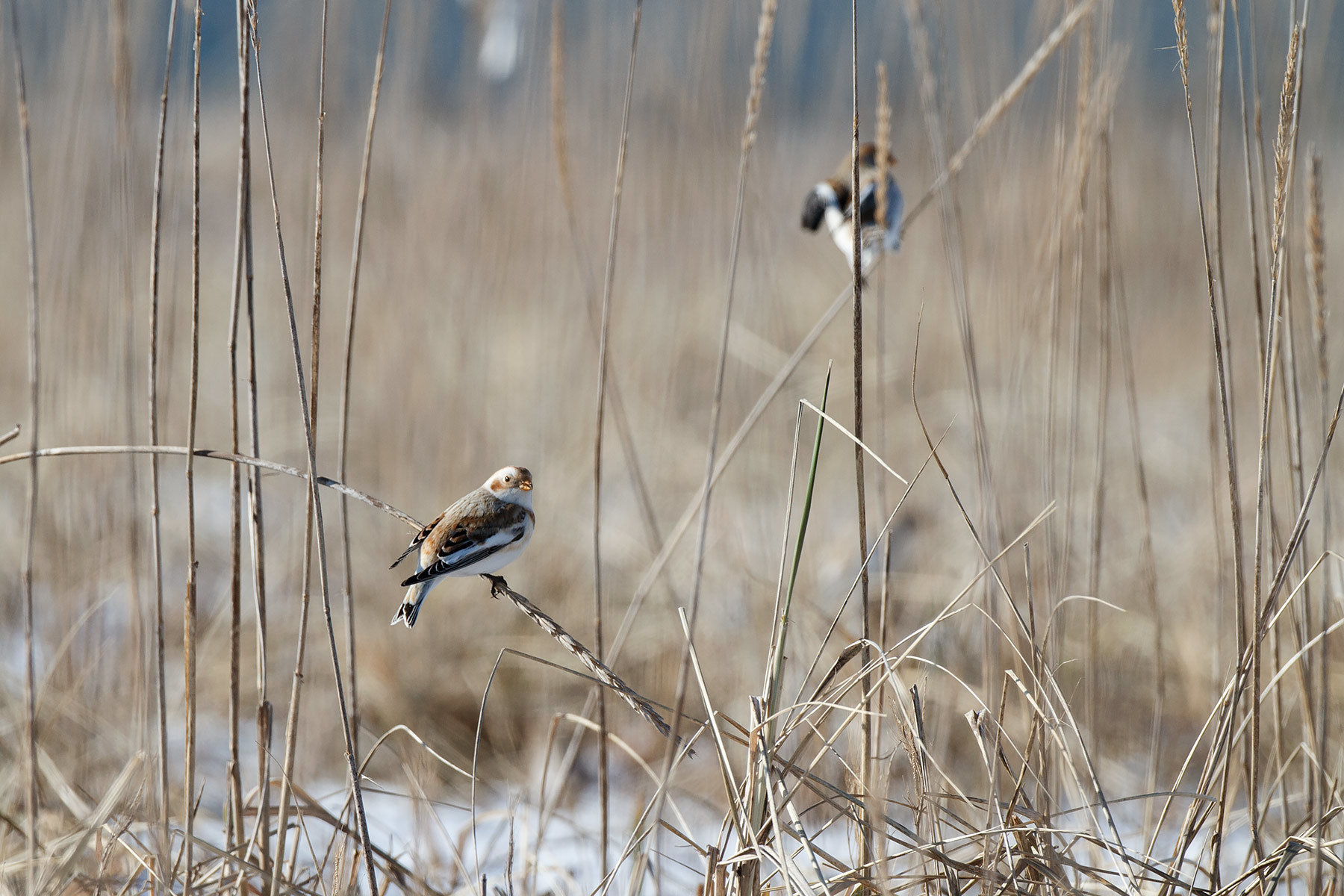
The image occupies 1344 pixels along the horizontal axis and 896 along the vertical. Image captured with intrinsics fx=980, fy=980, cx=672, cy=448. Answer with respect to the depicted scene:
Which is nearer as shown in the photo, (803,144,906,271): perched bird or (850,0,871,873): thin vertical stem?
(850,0,871,873): thin vertical stem

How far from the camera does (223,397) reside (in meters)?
5.32

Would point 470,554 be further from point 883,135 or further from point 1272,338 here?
point 1272,338

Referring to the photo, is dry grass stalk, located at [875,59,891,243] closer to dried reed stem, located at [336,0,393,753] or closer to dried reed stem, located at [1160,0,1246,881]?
dried reed stem, located at [1160,0,1246,881]

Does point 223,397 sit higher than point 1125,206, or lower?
lower

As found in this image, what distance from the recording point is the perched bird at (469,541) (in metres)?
1.46

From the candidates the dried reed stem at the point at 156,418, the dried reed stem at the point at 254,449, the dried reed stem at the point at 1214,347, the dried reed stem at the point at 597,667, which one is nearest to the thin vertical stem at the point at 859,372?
the dried reed stem at the point at 597,667

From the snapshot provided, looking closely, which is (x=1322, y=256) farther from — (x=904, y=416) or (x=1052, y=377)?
(x=904, y=416)

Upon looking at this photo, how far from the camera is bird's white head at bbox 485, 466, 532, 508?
5.11 ft

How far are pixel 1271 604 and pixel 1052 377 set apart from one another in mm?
644

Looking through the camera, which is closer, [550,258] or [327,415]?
[550,258]

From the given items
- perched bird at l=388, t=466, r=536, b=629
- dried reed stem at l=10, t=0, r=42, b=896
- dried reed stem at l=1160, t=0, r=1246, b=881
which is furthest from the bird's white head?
dried reed stem at l=1160, t=0, r=1246, b=881

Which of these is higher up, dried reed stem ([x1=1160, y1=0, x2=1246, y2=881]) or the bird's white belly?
dried reed stem ([x1=1160, y1=0, x2=1246, y2=881])

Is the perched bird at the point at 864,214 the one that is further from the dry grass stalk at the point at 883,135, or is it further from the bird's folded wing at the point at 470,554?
the bird's folded wing at the point at 470,554

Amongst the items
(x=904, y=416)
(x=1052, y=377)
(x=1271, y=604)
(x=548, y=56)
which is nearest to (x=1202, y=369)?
(x=904, y=416)
